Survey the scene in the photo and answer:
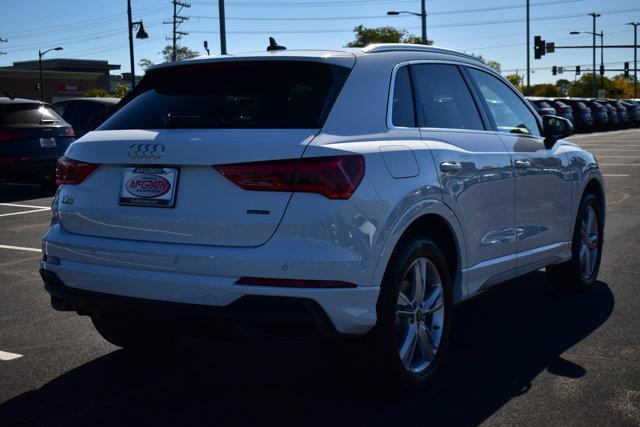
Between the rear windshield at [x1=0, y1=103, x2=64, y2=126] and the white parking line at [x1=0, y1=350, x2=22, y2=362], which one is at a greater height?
the rear windshield at [x1=0, y1=103, x2=64, y2=126]

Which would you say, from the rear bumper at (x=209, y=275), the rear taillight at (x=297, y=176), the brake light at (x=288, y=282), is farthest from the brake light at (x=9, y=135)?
the brake light at (x=288, y=282)

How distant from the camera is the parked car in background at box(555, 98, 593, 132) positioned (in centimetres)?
4494

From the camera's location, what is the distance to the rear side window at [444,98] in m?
4.79

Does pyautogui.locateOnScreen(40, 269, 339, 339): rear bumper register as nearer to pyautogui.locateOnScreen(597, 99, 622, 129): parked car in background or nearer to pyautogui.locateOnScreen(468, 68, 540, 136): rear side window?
pyautogui.locateOnScreen(468, 68, 540, 136): rear side window

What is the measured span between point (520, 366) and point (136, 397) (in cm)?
210

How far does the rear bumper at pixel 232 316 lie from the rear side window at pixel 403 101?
1.21 m

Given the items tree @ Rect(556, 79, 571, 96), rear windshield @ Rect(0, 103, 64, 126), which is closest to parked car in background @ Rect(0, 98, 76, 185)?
rear windshield @ Rect(0, 103, 64, 126)

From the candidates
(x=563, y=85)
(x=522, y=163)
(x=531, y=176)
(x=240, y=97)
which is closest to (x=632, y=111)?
(x=531, y=176)

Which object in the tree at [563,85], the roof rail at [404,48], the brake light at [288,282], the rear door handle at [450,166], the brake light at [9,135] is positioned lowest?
the brake light at [288,282]

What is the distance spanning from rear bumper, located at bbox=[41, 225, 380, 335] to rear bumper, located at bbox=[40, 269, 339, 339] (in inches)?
0.7

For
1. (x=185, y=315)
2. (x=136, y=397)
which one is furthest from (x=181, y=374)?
(x=185, y=315)

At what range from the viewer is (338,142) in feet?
12.7

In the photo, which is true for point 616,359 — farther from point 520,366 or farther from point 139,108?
point 139,108

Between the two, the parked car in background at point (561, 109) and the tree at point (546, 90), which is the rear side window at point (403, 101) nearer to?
the parked car in background at point (561, 109)
